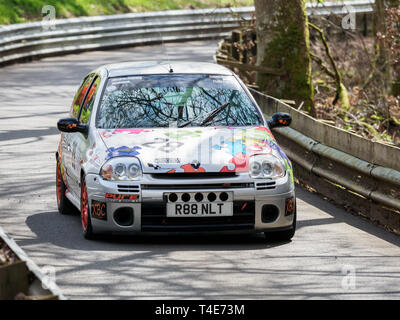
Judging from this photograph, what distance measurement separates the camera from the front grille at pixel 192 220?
28.8 feet

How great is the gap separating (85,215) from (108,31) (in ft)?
70.2

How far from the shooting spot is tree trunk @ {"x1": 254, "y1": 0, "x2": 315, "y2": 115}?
17.1 m

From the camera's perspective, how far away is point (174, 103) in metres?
9.89

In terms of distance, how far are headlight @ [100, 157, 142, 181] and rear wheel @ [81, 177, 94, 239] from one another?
0.35 meters

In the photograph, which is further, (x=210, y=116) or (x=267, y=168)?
(x=210, y=116)

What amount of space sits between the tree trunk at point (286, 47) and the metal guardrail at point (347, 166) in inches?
140

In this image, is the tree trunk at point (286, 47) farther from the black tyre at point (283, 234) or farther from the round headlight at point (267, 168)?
the round headlight at point (267, 168)

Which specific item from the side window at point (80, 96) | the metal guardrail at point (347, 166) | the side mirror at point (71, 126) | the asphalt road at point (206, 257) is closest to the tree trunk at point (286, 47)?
the metal guardrail at point (347, 166)

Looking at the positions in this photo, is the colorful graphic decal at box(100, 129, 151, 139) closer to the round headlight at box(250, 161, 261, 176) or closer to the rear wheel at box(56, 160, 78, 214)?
the round headlight at box(250, 161, 261, 176)

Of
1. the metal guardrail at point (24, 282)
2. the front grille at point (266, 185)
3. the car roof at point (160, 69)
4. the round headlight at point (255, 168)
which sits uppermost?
the car roof at point (160, 69)

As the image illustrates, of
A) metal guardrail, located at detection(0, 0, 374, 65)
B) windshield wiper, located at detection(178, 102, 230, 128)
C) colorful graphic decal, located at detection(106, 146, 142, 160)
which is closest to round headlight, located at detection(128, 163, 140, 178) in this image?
colorful graphic decal, located at detection(106, 146, 142, 160)

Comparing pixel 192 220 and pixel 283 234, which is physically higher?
pixel 192 220

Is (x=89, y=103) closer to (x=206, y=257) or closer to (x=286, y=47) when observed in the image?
(x=206, y=257)

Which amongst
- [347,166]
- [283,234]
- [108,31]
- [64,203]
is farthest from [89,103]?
[108,31]
